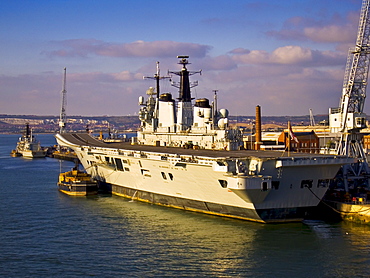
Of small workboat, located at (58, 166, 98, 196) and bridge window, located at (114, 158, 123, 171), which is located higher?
bridge window, located at (114, 158, 123, 171)

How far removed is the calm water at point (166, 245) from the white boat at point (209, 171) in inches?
32.2

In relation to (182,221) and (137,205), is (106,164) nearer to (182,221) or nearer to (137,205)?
Result: (137,205)

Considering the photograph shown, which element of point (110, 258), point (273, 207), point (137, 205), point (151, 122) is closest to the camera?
point (110, 258)

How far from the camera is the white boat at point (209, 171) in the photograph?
20031 millimetres

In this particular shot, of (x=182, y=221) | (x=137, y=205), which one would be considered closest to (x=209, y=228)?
(x=182, y=221)

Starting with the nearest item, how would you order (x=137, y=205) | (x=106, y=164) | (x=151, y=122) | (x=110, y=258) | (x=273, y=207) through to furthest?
(x=110, y=258) < (x=273, y=207) < (x=137, y=205) < (x=106, y=164) < (x=151, y=122)

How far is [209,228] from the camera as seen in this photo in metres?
20.3

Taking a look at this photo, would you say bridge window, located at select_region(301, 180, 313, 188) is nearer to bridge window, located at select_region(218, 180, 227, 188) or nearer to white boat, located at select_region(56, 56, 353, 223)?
white boat, located at select_region(56, 56, 353, 223)

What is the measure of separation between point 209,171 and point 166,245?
172 inches

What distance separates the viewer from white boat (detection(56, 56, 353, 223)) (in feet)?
65.7

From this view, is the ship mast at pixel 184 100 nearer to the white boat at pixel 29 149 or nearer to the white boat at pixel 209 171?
the white boat at pixel 209 171

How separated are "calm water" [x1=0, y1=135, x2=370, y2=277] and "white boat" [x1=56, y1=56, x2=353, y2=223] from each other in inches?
32.2

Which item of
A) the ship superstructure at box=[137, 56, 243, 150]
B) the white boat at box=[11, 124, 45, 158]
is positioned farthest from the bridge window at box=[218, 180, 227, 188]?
the white boat at box=[11, 124, 45, 158]

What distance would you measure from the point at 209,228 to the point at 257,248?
3143 millimetres
